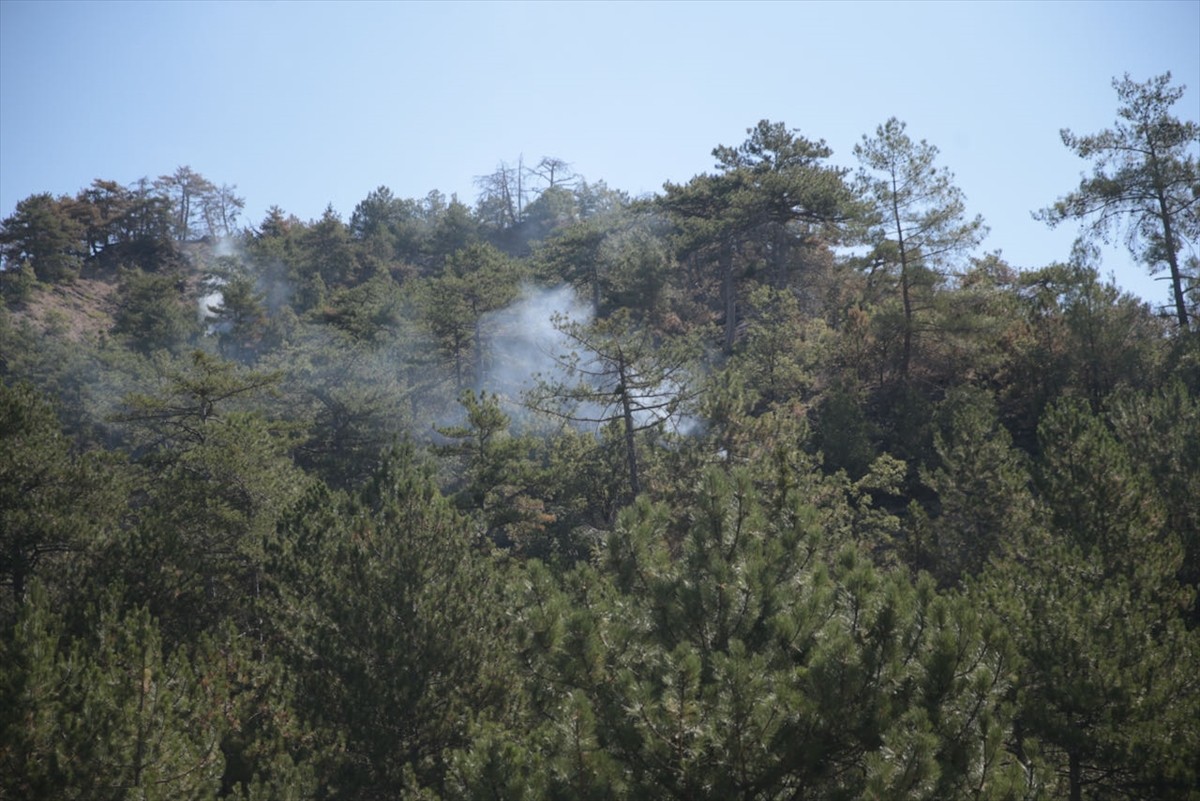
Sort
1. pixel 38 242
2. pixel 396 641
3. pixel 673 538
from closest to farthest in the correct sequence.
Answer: pixel 396 641, pixel 673 538, pixel 38 242

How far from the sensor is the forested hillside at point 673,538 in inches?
303

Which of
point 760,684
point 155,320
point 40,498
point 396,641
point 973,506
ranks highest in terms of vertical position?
point 155,320

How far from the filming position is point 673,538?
18.2 meters

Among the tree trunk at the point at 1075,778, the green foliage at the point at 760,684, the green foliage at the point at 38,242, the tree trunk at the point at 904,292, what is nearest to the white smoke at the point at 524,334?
the tree trunk at the point at 904,292

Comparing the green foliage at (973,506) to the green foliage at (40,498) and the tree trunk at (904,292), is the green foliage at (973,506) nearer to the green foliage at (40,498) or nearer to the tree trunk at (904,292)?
the tree trunk at (904,292)

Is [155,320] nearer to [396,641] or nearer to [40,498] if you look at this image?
[40,498]

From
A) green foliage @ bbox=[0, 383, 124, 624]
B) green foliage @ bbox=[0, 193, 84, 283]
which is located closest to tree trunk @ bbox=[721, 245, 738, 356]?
green foliage @ bbox=[0, 383, 124, 624]

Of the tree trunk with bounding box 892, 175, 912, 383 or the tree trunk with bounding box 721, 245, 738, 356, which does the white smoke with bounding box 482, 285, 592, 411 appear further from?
the tree trunk with bounding box 892, 175, 912, 383

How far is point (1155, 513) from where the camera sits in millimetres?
14211

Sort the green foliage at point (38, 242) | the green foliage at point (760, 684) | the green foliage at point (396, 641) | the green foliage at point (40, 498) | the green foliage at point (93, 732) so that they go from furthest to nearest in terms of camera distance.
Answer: the green foliage at point (38, 242), the green foliage at point (40, 498), the green foliage at point (396, 641), the green foliage at point (93, 732), the green foliage at point (760, 684)

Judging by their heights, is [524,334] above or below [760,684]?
above

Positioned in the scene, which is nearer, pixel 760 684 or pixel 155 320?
pixel 760 684

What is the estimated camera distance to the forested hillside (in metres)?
7.68

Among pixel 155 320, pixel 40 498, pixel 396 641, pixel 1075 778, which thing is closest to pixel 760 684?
pixel 1075 778
